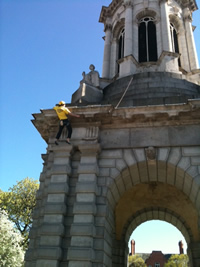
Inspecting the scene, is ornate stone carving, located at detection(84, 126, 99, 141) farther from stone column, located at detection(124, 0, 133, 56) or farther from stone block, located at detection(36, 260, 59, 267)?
stone column, located at detection(124, 0, 133, 56)

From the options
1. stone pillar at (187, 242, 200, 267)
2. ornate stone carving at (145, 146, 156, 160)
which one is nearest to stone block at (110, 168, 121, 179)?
ornate stone carving at (145, 146, 156, 160)

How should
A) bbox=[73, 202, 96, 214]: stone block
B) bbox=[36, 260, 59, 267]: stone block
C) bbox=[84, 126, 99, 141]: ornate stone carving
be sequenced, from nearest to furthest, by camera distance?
bbox=[36, 260, 59, 267]: stone block < bbox=[73, 202, 96, 214]: stone block < bbox=[84, 126, 99, 141]: ornate stone carving

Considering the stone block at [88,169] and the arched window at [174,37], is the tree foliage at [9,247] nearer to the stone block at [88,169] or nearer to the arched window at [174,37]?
the stone block at [88,169]

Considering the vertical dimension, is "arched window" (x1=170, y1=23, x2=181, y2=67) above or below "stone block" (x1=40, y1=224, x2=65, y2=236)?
above

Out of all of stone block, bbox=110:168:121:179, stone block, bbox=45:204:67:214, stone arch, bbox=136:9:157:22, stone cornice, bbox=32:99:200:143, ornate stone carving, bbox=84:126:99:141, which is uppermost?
stone arch, bbox=136:9:157:22

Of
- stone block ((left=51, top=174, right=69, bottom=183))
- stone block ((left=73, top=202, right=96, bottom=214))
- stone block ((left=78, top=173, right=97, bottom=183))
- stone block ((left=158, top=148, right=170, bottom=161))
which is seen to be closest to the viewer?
stone block ((left=73, top=202, right=96, bottom=214))

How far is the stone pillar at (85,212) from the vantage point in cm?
949

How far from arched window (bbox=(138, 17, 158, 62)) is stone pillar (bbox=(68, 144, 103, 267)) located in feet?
33.2

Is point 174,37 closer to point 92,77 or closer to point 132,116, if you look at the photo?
point 92,77

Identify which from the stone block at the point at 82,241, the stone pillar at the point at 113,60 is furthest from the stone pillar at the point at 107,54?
the stone block at the point at 82,241

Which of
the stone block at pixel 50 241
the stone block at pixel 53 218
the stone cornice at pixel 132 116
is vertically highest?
the stone cornice at pixel 132 116

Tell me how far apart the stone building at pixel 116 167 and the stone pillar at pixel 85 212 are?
0.11 ft

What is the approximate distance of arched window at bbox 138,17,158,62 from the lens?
19016 millimetres

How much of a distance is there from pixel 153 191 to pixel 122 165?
6.09 meters
